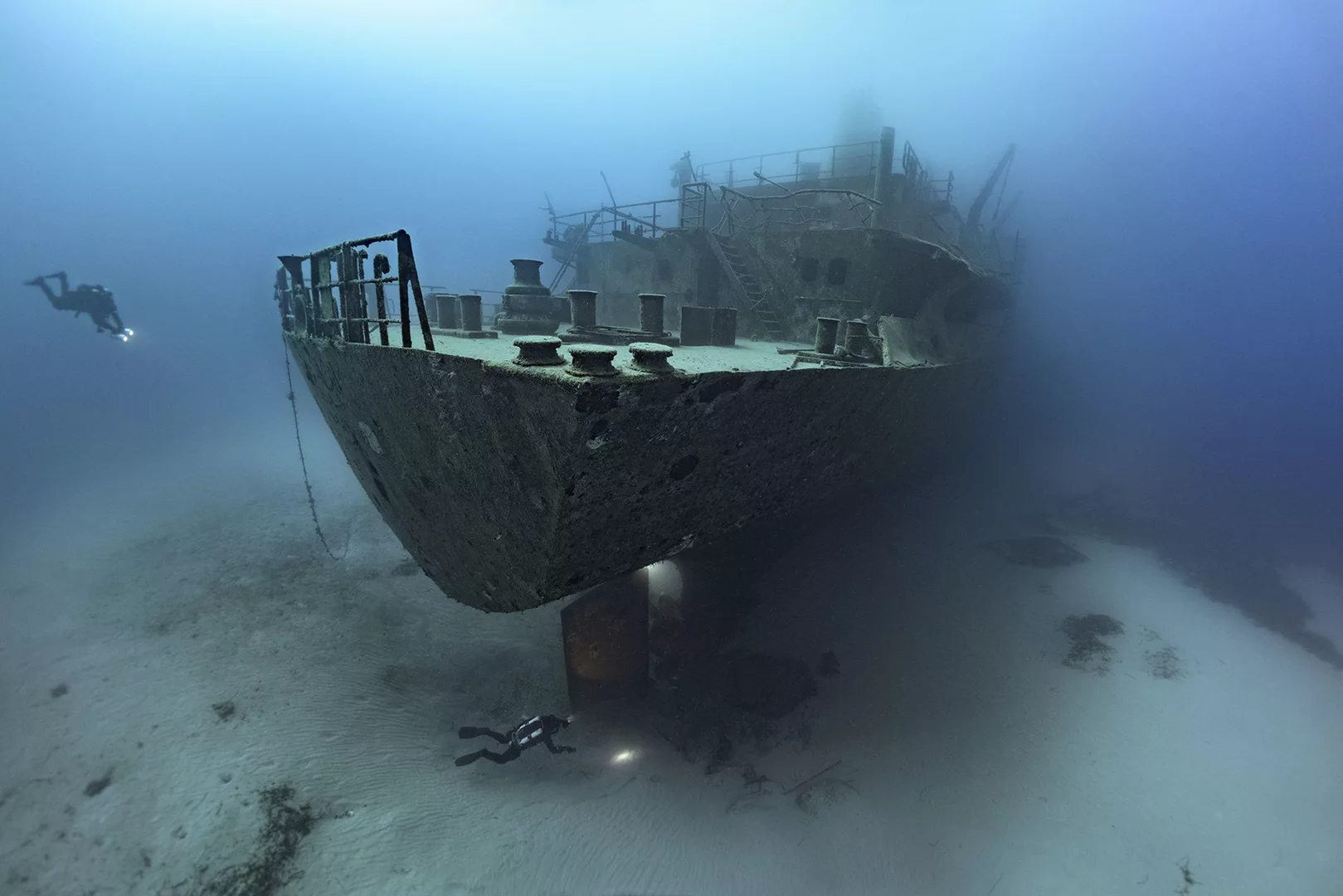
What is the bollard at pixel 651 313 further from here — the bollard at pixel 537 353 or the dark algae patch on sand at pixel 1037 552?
the dark algae patch on sand at pixel 1037 552

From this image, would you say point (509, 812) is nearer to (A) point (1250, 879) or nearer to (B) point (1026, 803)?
(B) point (1026, 803)

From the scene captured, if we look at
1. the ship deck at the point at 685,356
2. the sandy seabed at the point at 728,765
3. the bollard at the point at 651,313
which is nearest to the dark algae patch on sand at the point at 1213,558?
the sandy seabed at the point at 728,765

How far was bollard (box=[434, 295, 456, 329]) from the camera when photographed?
7585mm

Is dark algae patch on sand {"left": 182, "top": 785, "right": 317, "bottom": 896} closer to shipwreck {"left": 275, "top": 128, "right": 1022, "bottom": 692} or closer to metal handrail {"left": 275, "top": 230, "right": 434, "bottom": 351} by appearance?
shipwreck {"left": 275, "top": 128, "right": 1022, "bottom": 692}

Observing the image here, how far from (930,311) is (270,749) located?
12341 millimetres

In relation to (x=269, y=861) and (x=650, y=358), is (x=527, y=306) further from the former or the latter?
(x=269, y=861)

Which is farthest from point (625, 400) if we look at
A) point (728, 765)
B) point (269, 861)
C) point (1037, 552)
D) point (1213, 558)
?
point (1213, 558)

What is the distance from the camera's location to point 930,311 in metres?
9.33

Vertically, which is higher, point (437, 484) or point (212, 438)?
point (437, 484)

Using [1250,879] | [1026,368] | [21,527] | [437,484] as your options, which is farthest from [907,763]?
[21,527]

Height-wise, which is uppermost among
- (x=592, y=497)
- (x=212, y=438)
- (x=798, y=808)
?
(x=592, y=497)

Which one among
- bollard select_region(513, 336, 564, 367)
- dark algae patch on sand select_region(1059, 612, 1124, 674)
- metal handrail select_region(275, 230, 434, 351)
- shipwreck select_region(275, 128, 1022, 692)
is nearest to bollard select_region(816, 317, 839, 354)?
shipwreck select_region(275, 128, 1022, 692)

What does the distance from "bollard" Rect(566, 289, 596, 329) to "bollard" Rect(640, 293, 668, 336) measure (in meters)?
0.63

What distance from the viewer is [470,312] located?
23.7ft
